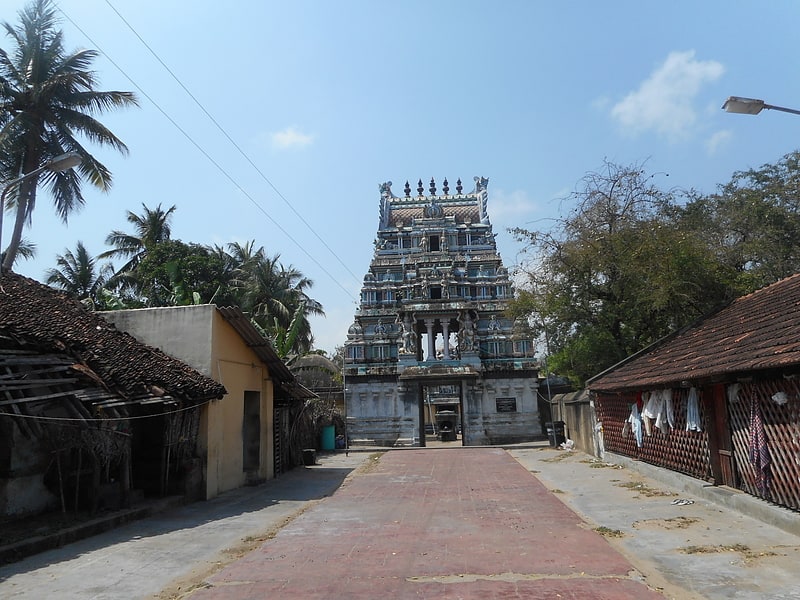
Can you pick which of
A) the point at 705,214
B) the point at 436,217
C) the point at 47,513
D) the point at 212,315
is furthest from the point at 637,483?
the point at 436,217

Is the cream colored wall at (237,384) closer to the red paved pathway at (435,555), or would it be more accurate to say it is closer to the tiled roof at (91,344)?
the tiled roof at (91,344)

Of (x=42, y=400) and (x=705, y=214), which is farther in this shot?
(x=705, y=214)

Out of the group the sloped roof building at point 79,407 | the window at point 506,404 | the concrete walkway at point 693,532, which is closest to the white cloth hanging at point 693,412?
Result: the concrete walkway at point 693,532

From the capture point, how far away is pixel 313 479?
54.2 feet

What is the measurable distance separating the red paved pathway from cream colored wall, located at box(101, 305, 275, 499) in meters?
2.80

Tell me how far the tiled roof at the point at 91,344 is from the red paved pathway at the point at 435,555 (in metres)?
3.57

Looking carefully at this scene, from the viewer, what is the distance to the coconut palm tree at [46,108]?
19688mm

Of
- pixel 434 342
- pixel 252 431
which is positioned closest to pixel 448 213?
pixel 434 342

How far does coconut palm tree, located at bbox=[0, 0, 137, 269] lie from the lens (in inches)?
775

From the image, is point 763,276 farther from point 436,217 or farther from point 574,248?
point 436,217

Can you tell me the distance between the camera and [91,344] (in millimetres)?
11359

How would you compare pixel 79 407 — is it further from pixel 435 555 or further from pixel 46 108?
pixel 46 108

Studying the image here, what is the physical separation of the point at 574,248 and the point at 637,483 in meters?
8.16

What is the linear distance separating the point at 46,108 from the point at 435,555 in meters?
20.1
